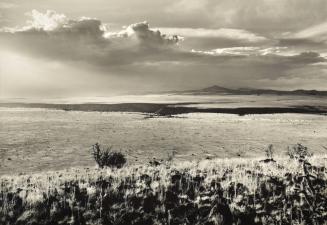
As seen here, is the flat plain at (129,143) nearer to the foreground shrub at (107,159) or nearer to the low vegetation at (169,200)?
the foreground shrub at (107,159)

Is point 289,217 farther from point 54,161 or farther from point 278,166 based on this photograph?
point 54,161

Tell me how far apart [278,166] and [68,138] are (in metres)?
18.6

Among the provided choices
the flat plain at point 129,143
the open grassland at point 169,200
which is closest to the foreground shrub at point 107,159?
the flat plain at point 129,143

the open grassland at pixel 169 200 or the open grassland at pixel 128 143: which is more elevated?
the open grassland at pixel 169 200

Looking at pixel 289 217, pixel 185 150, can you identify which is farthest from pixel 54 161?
pixel 289 217

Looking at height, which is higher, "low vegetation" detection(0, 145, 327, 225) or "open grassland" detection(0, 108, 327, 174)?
"low vegetation" detection(0, 145, 327, 225)

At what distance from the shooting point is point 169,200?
27.7ft

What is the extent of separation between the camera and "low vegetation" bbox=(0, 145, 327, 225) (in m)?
7.44

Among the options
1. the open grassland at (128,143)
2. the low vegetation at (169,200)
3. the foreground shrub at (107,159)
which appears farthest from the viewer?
the open grassland at (128,143)

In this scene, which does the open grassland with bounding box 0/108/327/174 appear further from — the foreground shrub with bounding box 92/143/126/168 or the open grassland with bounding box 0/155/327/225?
the open grassland with bounding box 0/155/327/225

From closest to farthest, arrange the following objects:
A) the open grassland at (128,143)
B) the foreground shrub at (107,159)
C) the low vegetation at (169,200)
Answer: the low vegetation at (169,200) → the foreground shrub at (107,159) → the open grassland at (128,143)

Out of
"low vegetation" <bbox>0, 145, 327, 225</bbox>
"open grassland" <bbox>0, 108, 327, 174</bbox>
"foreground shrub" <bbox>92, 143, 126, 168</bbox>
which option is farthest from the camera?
"open grassland" <bbox>0, 108, 327, 174</bbox>

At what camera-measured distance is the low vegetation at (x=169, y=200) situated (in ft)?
24.4

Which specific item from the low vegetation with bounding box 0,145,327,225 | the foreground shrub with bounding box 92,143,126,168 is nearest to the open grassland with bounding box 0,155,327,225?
the low vegetation with bounding box 0,145,327,225
